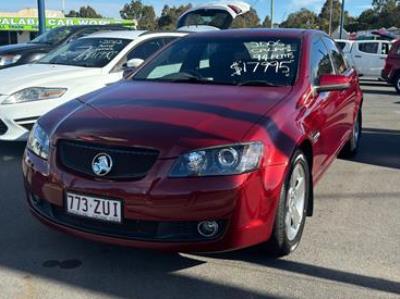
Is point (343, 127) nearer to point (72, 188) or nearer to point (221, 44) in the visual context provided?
point (221, 44)

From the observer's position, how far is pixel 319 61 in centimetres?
496

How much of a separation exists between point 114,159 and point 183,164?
0.43 metres

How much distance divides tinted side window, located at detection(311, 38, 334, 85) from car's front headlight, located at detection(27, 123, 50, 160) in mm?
2141

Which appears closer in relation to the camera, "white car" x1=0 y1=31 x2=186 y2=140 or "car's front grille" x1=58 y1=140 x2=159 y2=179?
"car's front grille" x1=58 y1=140 x2=159 y2=179

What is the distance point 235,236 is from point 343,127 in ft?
8.87

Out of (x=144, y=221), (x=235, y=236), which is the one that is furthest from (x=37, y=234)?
(x=235, y=236)

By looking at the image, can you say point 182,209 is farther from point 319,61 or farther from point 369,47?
point 369,47

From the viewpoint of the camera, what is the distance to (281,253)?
3.65 meters

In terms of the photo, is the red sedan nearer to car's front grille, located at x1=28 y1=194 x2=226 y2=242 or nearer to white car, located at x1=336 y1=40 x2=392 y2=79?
car's front grille, located at x1=28 y1=194 x2=226 y2=242

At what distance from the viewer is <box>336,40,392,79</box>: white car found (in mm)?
19156

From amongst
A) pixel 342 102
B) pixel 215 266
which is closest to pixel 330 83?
pixel 342 102

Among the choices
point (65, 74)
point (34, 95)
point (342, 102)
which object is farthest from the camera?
point (65, 74)

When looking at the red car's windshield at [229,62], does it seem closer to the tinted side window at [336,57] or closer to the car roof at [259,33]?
the car roof at [259,33]

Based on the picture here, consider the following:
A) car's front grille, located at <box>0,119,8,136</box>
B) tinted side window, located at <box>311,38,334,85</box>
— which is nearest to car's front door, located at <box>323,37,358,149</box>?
tinted side window, located at <box>311,38,334,85</box>
